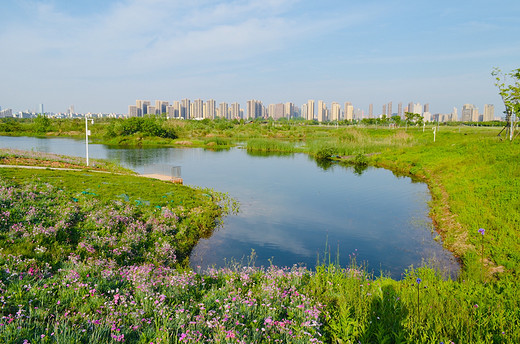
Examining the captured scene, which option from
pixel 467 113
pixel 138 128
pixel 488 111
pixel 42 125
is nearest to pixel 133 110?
pixel 42 125

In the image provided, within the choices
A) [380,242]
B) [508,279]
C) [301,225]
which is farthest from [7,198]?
[508,279]

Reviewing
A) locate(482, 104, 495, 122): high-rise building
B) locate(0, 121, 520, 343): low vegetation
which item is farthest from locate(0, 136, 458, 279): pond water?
locate(482, 104, 495, 122): high-rise building

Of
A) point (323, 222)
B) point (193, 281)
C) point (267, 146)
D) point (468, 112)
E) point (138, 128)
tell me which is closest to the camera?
point (193, 281)

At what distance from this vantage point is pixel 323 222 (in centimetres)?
1361

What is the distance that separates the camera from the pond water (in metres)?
9.85

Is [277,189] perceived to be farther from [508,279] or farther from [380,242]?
[508,279]

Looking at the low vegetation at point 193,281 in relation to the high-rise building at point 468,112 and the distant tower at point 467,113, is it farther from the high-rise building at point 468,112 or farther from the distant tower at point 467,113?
the high-rise building at point 468,112

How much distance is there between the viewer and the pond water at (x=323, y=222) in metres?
9.85

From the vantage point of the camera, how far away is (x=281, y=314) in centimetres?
473

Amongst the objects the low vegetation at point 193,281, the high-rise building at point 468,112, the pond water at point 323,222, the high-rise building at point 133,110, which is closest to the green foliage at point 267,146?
the pond water at point 323,222

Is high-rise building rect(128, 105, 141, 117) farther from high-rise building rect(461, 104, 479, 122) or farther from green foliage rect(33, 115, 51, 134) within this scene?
high-rise building rect(461, 104, 479, 122)

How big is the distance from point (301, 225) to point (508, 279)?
716 centimetres

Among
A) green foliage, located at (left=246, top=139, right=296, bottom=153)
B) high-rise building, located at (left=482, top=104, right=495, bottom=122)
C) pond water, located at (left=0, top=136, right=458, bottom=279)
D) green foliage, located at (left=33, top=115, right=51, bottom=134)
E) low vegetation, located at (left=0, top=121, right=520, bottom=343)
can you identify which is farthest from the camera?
high-rise building, located at (left=482, top=104, right=495, bottom=122)

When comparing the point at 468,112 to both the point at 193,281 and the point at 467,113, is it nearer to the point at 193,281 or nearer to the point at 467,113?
the point at 467,113
